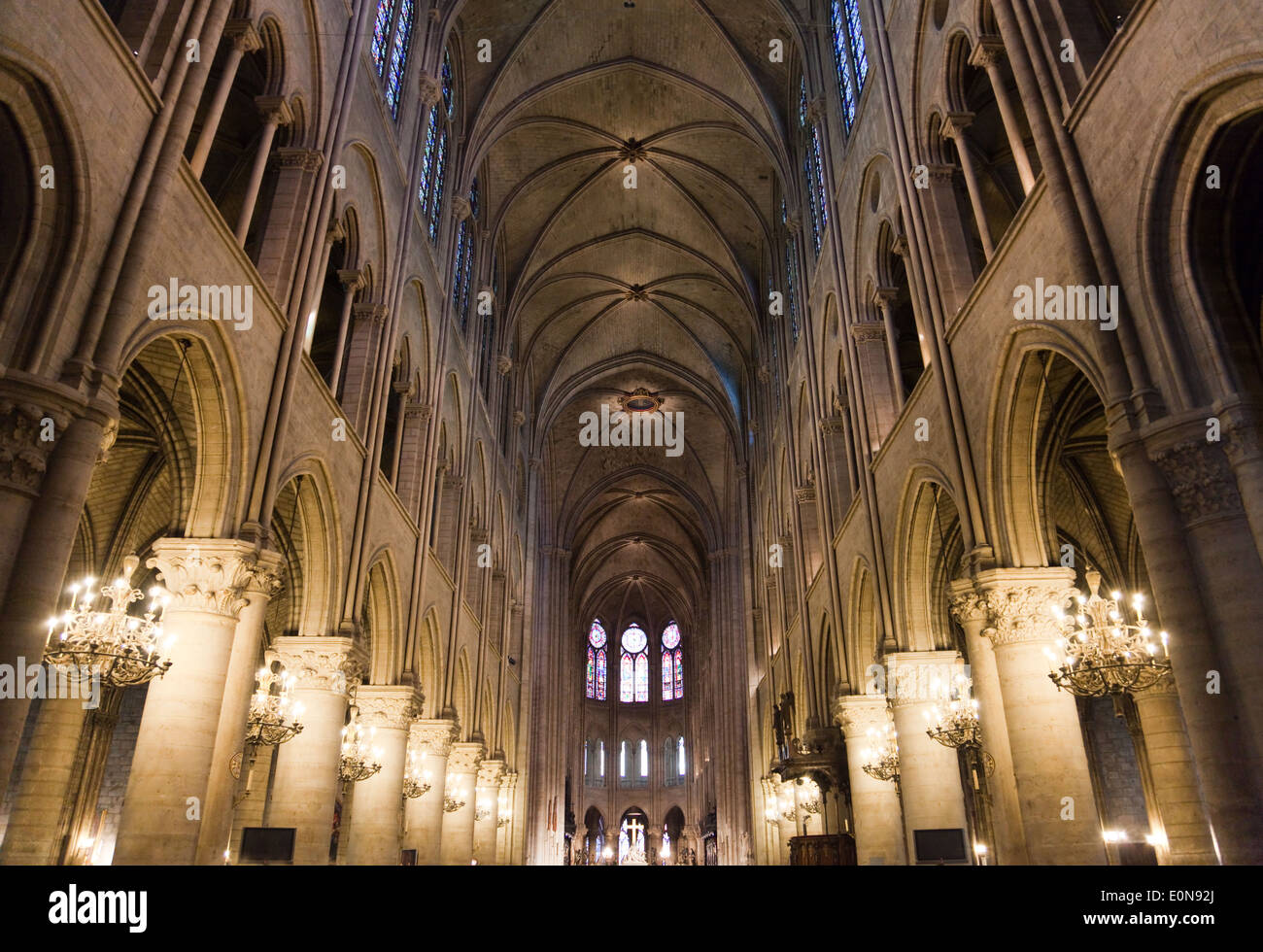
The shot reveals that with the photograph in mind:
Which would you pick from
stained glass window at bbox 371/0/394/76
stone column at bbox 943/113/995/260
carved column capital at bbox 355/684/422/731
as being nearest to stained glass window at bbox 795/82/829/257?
stone column at bbox 943/113/995/260

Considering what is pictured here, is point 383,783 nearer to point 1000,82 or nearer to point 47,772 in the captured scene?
point 47,772

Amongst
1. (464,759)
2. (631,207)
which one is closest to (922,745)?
(464,759)

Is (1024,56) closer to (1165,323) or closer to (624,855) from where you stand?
(1165,323)

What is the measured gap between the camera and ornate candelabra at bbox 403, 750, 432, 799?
17016 mm

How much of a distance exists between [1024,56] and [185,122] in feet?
27.3

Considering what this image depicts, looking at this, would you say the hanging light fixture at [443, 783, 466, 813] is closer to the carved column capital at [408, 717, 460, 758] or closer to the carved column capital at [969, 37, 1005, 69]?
the carved column capital at [408, 717, 460, 758]

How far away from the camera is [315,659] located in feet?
40.5

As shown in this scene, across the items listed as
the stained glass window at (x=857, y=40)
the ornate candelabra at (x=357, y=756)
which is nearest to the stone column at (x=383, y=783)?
the ornate candelabra at (x=357, y=756)

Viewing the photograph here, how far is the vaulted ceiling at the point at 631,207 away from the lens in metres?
22.3

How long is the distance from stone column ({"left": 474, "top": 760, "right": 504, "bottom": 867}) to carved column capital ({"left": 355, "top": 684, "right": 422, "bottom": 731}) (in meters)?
10.6

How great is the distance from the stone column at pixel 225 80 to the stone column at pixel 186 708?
398cm

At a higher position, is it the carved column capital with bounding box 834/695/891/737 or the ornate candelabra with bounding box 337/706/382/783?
the carved column capital with bounding box 834/695/891/737

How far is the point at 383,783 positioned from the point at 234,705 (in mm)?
6367

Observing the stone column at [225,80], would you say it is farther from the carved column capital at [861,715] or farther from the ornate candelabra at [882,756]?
the carved column capital at [861,715]
